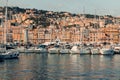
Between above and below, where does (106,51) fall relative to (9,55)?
above

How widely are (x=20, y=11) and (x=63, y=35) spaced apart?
6036 centimetres

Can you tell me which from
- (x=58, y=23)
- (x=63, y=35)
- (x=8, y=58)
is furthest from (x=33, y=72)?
(x=58, y=23)

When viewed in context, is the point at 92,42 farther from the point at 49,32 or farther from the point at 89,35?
the point at 49,32

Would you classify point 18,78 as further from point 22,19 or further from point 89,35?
point 22,19

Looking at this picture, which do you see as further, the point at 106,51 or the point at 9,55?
the point at 106,51

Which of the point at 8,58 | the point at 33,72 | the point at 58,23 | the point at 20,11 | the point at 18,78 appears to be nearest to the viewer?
the point at 18,78

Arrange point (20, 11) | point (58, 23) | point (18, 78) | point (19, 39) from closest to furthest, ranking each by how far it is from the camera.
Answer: point (18, 78), point (19, 39), point (58, 23), point (20, 11)

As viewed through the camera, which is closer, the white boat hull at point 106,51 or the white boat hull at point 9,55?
the white boat hull at point 9,55

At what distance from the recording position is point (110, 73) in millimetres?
49688

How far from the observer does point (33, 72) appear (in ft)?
163

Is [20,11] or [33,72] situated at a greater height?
[20,11]

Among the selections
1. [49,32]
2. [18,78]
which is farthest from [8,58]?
[49,32]

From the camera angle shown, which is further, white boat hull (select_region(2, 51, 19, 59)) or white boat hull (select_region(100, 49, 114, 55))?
white boat hull (select_region(100, 49, 114, 55))

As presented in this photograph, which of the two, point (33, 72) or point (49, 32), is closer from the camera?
point (33, 72)
